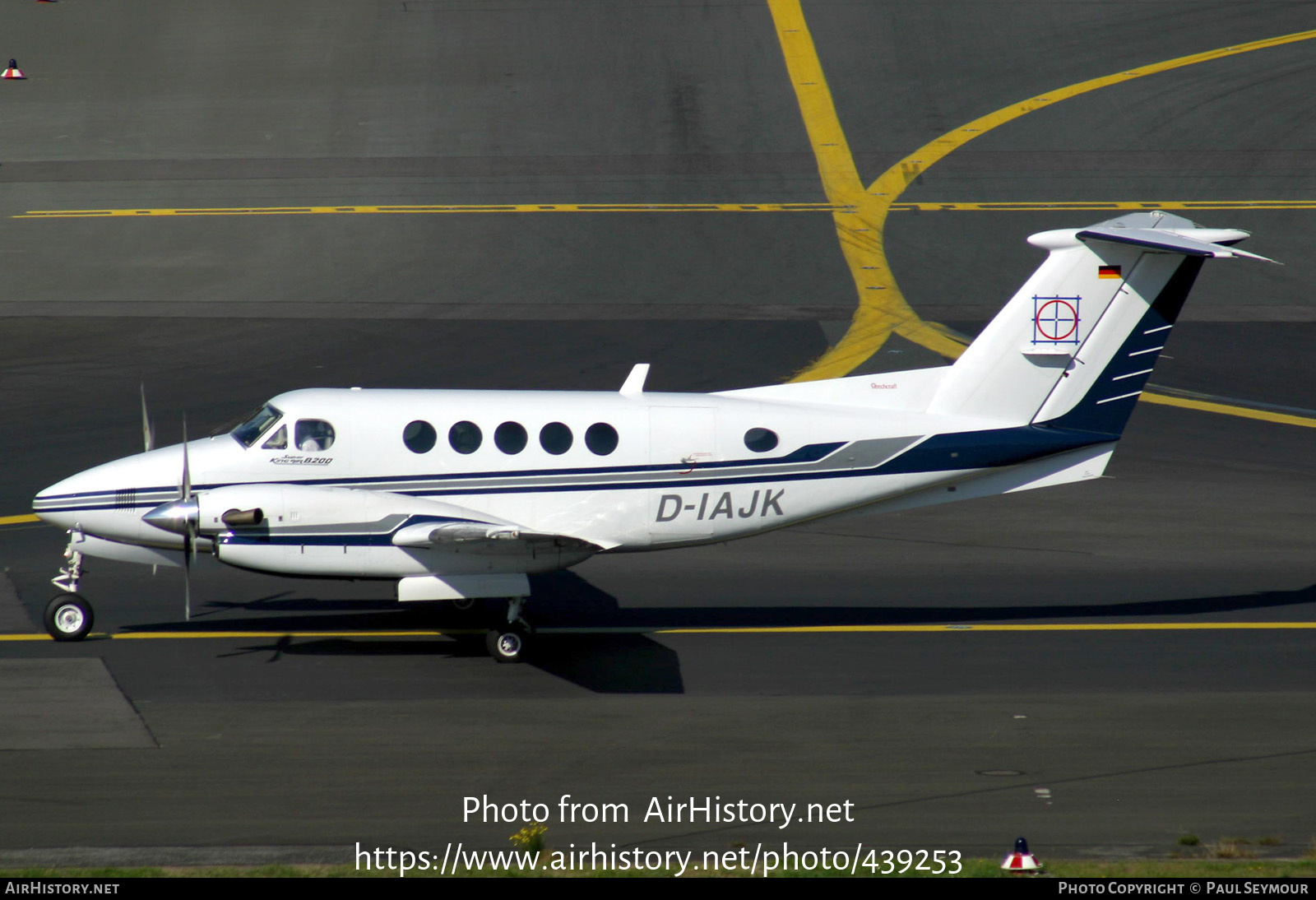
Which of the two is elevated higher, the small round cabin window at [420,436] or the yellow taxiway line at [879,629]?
the small round cabin window at [420,436]

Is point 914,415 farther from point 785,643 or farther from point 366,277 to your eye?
point 366,277

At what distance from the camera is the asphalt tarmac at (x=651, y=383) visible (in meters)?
12.1

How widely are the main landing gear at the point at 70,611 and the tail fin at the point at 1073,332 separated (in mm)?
10106

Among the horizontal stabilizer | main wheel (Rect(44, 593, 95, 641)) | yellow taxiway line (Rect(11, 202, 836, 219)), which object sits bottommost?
main wheel (Rect(44, 593, 95, 641))

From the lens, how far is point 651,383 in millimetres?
25719

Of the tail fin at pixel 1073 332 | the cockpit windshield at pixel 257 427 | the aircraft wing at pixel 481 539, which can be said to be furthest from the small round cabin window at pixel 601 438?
the tail fin at pixel 1073 332

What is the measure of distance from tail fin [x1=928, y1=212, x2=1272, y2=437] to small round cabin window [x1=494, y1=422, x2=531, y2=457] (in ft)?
16.2

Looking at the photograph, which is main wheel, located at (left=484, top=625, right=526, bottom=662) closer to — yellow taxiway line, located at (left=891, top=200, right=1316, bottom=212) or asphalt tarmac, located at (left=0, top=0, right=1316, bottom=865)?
asphalt tarmac, located at (left=0, top=0, right=1316, bottom=865)

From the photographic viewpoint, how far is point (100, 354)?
2761 centimetres

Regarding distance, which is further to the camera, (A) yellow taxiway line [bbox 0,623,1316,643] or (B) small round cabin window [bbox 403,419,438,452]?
(A) yellow taxiway line [bbox 0,623,1316,643]

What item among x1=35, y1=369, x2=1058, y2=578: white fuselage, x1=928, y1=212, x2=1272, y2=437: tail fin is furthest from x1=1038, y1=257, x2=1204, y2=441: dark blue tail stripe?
x1=35, y1=369, x2=1058, y2=578: white fuselage

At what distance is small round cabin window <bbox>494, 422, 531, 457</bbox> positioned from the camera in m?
15.5

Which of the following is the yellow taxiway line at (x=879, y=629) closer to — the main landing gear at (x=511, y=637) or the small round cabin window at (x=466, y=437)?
the main landing gear at (x=511, y=637)

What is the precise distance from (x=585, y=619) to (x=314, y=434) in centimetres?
406
